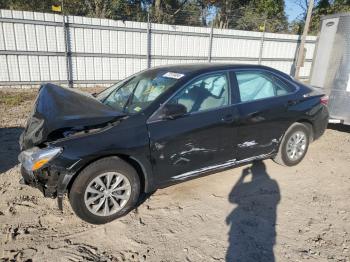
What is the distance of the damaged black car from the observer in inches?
118

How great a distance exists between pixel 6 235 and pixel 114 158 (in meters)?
1.31

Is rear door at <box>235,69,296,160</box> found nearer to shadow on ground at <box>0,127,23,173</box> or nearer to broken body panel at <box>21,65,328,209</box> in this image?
broken body panel at <box>21,65,328,209</box>

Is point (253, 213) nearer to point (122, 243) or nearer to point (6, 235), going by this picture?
point (122, 243)

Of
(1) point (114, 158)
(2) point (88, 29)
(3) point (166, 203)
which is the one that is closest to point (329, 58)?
(3) point (166, 203)

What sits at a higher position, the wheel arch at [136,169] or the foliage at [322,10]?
the foliage at [322,10]

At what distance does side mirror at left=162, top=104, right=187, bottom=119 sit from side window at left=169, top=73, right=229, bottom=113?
102 mm

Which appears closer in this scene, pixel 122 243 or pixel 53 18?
pixel 122 243

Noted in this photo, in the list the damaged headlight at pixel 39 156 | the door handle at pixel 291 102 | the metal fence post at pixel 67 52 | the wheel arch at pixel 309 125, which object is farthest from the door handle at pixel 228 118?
the metal fence post at pixel 67 52

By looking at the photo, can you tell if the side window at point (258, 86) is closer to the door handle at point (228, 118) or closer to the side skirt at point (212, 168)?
the door handle at point (228, 118)

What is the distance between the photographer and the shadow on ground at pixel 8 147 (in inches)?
181

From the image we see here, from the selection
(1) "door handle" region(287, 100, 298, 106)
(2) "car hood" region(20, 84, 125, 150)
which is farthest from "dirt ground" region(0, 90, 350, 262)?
(1) "door handle" region(287, 100, 298, 106)

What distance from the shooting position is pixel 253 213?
3482 mm

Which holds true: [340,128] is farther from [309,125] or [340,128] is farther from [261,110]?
[261,110]

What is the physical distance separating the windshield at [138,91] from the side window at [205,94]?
20 centimetres
